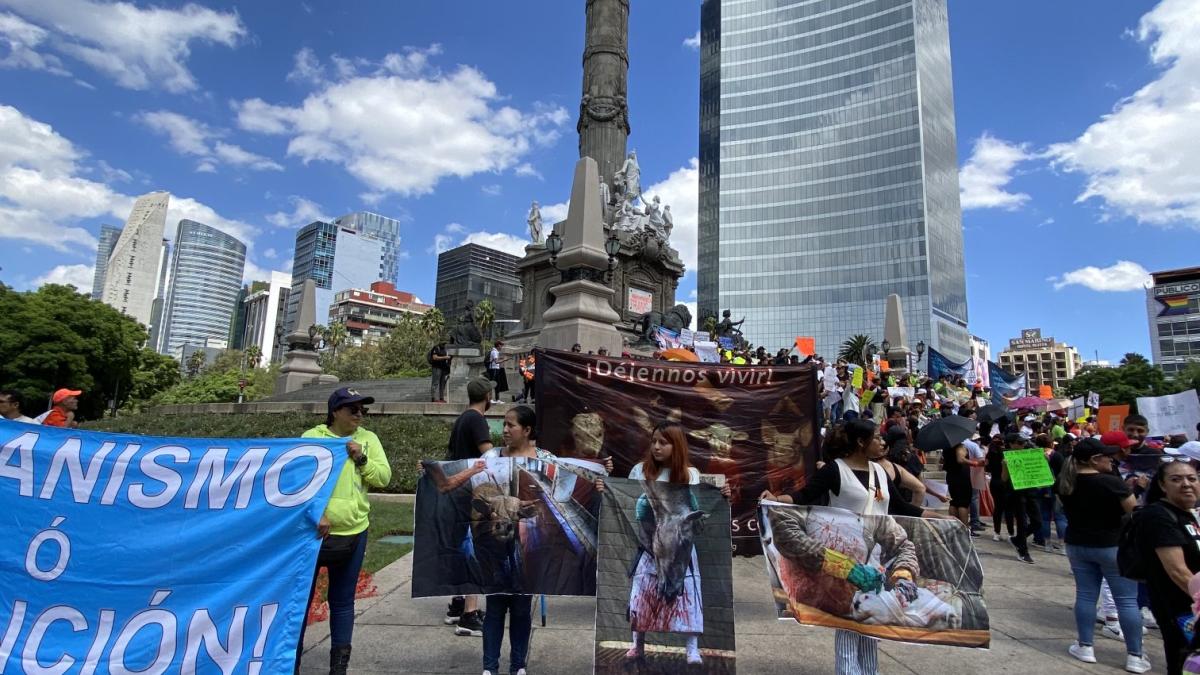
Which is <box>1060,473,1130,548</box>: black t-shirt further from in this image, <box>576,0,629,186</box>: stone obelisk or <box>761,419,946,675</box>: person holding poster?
<box>576,0,629,186</box>: stone obelisk

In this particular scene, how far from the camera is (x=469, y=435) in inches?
208

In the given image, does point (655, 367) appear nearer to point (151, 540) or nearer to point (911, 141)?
point (151, 540)

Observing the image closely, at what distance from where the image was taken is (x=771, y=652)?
4.96 metres

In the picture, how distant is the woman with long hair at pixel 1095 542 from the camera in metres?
4.90

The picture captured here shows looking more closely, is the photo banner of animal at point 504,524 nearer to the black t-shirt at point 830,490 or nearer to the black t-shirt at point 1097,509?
the black t-shirt at point 830,490

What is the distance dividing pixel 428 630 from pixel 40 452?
9.71 feet

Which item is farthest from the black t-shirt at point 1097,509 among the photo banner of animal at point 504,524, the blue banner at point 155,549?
the blue banner at point 155,549

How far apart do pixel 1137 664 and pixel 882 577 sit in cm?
261

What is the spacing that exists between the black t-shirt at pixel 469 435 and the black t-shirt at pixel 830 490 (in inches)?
97.7

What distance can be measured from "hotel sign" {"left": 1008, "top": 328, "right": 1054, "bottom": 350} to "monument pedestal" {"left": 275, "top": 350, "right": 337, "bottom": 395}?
210 m

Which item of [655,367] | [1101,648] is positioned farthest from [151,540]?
[1101,648]

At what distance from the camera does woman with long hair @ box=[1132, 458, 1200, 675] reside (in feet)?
12.1

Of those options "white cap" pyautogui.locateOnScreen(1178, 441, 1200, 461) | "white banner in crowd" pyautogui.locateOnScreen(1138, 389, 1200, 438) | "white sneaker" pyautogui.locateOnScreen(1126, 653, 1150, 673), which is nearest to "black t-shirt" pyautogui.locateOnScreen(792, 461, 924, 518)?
"white sneaker" pyautogui.locateOnScreen(1126, 653, 1150, 673)

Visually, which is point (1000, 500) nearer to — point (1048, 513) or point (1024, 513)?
point (1048, 513)
